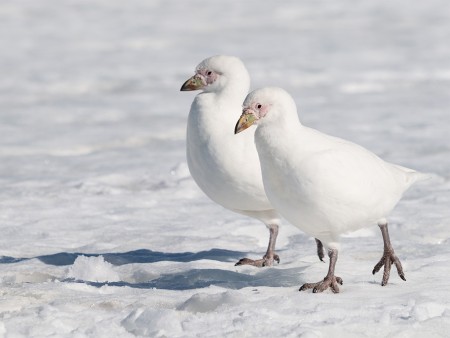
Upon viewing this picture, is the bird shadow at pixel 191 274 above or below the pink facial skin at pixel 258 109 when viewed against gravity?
below

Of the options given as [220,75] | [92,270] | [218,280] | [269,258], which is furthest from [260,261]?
[220,75]

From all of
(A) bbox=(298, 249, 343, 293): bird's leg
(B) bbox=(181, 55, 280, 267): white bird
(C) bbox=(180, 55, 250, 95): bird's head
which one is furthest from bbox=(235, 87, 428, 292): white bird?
(C) bbox=(180, 55, 250, 95): bird's head

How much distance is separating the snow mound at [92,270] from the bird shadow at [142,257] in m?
0.30

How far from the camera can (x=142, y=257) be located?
18.1 ft

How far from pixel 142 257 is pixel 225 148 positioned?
818 millimetres

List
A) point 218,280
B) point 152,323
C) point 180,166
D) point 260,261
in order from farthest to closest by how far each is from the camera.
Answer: point 180,166 → point 260,261 → point 218,280 → point 152,323

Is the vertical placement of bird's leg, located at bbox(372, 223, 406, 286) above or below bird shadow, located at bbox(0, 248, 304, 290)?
above

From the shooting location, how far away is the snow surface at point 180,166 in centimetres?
418

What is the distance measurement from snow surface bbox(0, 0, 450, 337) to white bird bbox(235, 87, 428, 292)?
13.5 inches

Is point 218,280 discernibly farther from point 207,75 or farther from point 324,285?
point 207,75

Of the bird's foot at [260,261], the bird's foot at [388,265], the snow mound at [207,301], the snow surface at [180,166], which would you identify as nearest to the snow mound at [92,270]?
the snow surface at [180,166]

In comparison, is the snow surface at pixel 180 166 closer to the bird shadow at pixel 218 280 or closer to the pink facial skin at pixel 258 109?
the bird shadow at pixel 218 280

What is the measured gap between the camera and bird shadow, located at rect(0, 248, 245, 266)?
541 cm

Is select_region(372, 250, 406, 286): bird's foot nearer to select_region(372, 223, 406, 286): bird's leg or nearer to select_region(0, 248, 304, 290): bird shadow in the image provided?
select_region(372, 223, 406, 286): bird's leg
